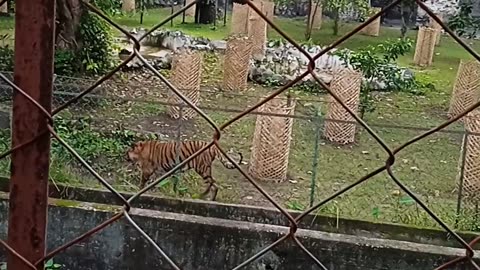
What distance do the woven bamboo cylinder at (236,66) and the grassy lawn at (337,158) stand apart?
0.68ft

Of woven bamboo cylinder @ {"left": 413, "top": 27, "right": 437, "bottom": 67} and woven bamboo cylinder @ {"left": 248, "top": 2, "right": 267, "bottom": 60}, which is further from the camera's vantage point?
woven bamboo cylinder @ {"left": 413, "top": 27, "right": 437, "bottom": 67}

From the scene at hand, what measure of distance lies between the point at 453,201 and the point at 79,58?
508 cm

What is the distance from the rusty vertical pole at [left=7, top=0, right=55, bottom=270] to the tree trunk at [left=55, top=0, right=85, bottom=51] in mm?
8015

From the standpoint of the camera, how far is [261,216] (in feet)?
15.4

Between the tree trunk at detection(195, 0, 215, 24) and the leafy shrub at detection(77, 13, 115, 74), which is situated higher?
the leafy shrub at detection(77, 13, 115, 74)

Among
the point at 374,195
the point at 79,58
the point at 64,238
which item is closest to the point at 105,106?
the point at 79,58

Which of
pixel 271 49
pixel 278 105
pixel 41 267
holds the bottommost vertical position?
pixel 271 49

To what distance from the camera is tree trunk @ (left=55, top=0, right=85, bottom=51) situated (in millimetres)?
8852

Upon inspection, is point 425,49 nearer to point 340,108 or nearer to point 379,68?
point 379,68

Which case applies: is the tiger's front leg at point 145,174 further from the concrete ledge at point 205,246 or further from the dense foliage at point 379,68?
the dense foliage at point 379,68

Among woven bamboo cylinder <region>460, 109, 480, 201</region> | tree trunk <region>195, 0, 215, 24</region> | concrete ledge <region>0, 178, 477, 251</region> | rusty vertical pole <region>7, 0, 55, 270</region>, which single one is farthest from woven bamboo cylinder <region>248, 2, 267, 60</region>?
rusty vertical pole <region>7, 0, 55, 270</region>

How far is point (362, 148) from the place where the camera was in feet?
26.4

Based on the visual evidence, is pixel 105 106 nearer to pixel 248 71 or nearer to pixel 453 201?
pixel 248 71

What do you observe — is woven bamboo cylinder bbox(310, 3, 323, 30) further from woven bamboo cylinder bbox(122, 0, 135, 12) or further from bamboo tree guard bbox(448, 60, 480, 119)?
bamboo tree guard bbox(448, 60, 480, 119)
